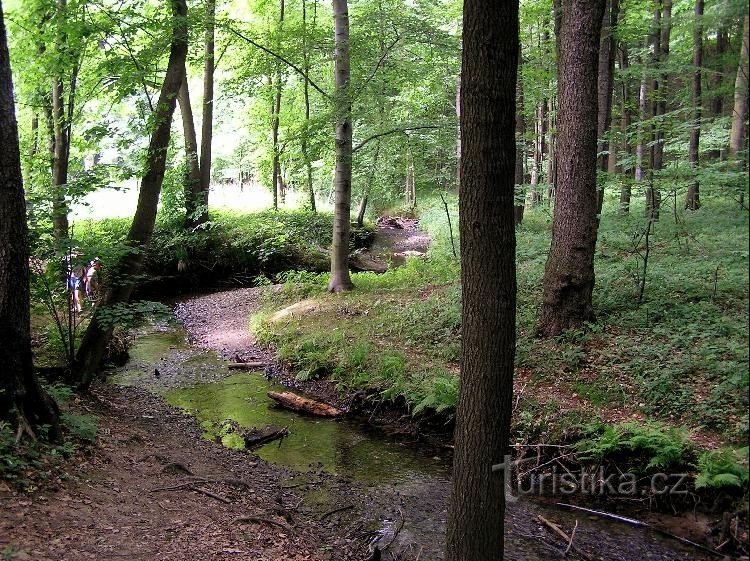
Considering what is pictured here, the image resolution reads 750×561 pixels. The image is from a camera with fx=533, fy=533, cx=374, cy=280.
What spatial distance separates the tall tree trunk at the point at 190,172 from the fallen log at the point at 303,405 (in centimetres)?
1110

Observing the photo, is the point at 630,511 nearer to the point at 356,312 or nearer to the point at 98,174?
the point at 356,312

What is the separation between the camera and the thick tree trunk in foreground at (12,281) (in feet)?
15.9

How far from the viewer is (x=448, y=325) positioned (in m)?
9.97

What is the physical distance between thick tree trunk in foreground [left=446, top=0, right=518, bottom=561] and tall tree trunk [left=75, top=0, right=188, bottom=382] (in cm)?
587

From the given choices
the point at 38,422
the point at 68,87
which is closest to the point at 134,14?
the point at 68,87

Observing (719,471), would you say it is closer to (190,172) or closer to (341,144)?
(341,144)

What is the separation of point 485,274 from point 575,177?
18.2ft

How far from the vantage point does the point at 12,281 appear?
4906 mm

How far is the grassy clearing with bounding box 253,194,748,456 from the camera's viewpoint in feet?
20.8

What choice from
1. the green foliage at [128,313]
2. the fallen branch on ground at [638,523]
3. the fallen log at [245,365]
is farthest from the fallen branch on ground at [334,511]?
the fallen log at [245,365]

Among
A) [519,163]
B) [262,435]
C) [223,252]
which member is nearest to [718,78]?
[519,163]

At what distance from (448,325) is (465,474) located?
20.6 feet

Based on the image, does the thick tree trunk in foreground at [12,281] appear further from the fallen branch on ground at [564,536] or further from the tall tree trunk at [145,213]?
the fallen branch on ground at [564,536]

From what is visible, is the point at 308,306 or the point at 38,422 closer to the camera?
the point at 38,422
